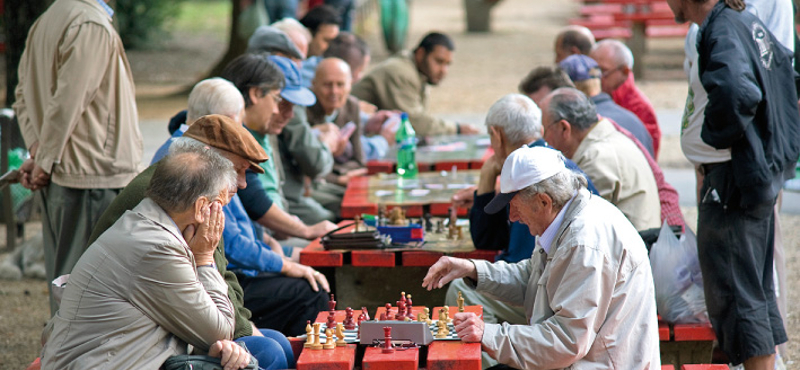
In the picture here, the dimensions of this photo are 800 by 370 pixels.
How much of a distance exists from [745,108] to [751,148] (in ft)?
0.68

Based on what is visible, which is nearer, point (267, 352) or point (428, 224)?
point (267, 352)

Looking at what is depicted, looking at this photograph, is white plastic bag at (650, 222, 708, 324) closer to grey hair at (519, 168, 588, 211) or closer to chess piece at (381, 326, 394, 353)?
grey hair at (519, 168, 588, 211)

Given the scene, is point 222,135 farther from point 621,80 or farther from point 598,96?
point 621,80

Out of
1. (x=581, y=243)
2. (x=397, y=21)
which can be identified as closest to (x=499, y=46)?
(x=397, y=21)

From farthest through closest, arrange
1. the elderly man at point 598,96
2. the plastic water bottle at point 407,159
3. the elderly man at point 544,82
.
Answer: the plastic water bottle at point 407,159, the elderly man at point 544,82, the elderly man at point 598,96

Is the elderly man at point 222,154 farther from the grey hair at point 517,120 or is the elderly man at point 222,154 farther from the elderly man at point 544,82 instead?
the elderly man at point 544,82

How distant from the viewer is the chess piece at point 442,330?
346 cm

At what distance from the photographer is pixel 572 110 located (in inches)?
200

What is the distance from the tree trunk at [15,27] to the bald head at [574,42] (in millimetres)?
5014

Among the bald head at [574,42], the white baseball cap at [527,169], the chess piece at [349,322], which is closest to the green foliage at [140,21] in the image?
the bald head at [574,42]

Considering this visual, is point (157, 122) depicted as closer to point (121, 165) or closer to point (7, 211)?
point (7, 211)

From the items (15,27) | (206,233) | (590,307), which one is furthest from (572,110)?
(15,27)

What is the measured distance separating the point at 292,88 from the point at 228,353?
271 cm

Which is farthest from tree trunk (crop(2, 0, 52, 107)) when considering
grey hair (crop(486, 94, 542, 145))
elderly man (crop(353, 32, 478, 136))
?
grey hair (crop(486, 94, 542, 145))
